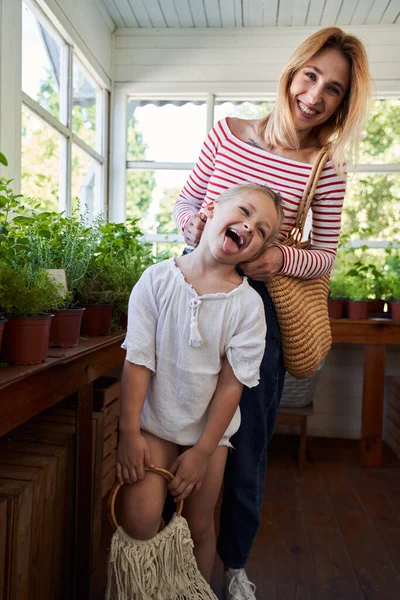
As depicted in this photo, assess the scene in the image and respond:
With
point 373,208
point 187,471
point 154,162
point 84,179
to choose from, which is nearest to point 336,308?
point 373,208

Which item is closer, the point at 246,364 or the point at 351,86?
the point at 246,364

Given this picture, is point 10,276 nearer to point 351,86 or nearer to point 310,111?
point 310,111

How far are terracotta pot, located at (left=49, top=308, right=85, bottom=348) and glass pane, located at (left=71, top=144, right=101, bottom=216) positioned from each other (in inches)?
71.0

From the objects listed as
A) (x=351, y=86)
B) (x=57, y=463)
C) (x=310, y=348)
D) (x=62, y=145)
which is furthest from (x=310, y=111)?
(x=62, y=145)

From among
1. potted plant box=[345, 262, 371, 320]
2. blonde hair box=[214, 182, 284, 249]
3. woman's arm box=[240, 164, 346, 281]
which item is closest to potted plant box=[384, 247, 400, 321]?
potted plant box=[345, 262, 371, 320]

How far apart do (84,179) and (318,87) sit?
2.47 meters

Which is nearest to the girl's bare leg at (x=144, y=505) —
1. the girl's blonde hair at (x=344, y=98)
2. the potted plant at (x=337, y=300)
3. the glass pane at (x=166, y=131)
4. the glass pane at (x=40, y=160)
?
the girl's blonde hair at (x=344, y=98)

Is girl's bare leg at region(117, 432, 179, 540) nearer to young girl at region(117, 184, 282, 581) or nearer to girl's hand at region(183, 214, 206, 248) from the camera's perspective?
young girl at region(117, 184, 282, 581)

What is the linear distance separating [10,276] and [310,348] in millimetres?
781

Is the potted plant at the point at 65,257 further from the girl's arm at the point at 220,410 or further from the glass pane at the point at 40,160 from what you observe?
the glass pane at the point at 40,160

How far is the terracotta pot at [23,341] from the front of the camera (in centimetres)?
127

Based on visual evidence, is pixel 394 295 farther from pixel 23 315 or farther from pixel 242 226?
pixel 23 315

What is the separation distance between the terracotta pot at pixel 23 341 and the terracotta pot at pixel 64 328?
27cm

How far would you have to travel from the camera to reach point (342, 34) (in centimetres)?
148
